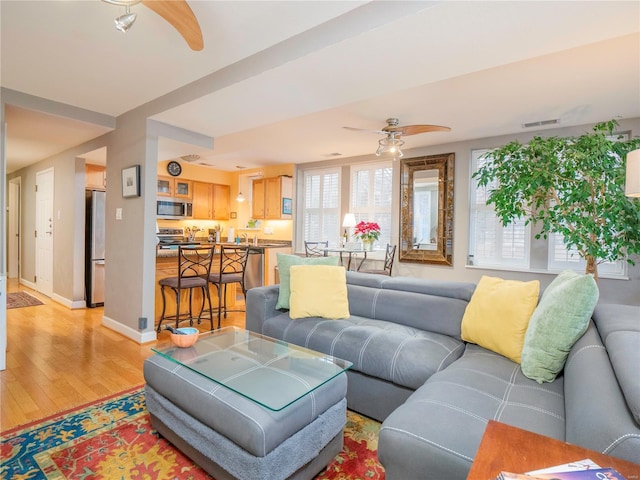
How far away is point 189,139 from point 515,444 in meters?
3.96

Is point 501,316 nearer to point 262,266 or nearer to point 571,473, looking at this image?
point 571,473

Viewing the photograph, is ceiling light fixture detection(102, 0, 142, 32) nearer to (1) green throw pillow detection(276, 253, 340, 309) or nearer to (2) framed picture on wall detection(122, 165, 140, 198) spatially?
(1) green throw pillow detection(276, 253, 340, 309)

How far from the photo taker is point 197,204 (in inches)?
287

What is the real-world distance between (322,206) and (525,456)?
595 centimetres

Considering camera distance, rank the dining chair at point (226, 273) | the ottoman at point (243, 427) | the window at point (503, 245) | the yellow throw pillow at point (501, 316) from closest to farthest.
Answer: the ottoman at point (243, 427), the yellow throw pillow at point (501, 316), the dining chair at point (226, 273), the window at point (503, 245)

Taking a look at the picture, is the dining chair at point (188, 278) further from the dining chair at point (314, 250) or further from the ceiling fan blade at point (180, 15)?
the ceiling fan blade at point (180, 15)

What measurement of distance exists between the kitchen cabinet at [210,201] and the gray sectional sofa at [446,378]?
4.93 meters

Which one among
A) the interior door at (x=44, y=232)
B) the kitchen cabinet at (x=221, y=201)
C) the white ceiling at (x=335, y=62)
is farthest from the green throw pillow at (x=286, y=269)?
the kitchen cabinet at (x=221, y=201)

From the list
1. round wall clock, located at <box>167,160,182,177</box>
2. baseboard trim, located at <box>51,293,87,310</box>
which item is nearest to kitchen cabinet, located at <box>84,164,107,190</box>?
round wall clock, located at <box>167,160,182,177</box>

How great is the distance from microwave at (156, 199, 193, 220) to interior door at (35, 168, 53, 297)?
5.35 feet

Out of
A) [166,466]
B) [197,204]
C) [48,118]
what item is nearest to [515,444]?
[166,466]

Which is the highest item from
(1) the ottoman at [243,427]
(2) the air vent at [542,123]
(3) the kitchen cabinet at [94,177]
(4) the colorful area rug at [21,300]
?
(2) the air vent at [542,123]

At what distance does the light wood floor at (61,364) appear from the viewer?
2.38 m

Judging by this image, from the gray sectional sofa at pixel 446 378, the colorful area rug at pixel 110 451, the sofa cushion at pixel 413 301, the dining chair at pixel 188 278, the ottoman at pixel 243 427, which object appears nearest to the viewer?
the gray sectional sofa at pixel 446 378
